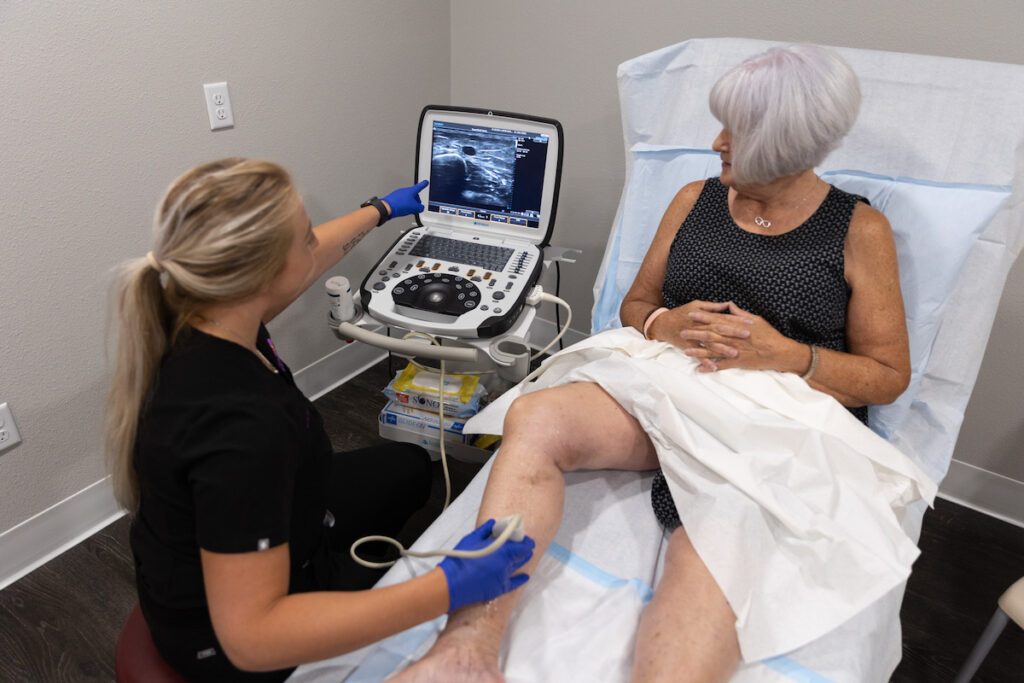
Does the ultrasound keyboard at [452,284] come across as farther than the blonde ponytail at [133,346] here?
Yes

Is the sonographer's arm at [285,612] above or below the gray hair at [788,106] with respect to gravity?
below

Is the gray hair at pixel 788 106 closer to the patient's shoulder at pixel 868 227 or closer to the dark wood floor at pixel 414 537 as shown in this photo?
the patient's shoulder at pixel 868 227

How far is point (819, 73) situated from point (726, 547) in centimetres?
77

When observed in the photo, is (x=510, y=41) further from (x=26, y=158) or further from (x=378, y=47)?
(x=26, y=158)

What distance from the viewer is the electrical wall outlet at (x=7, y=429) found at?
139 cm

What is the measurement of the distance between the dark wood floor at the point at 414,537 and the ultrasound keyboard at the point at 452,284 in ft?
2.10

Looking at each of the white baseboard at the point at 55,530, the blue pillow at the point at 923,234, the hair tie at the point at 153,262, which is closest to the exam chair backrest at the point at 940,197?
the blue pillow at the point at 923,234

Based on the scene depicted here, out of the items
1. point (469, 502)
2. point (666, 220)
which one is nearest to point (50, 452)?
point (469, 502)

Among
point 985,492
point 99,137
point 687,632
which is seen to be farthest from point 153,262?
point 985,492

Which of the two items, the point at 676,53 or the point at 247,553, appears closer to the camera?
the point at 247,553

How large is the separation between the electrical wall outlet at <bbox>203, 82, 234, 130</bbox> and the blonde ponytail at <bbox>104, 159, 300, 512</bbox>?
98cm

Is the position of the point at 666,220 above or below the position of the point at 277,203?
below

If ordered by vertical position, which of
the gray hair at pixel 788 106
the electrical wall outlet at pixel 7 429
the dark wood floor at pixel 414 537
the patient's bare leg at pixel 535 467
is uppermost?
the gray hair at pixel 788 106

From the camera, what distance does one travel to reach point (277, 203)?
2.41ft
